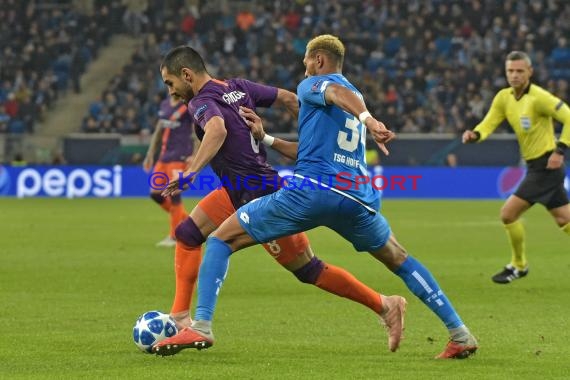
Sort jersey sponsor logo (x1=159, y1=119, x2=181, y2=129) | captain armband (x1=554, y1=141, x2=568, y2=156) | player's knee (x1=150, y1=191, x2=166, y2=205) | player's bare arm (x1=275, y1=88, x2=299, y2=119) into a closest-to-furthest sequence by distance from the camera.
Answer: player's bare arm (x1=275, y1=88, x2=299, y2=119) < captain armband (x1=554, y1=141, x2=568, y2=156) < player's knee (x1=150, y1=191, x2=166, y2=205) < jersey sponsor logo (x1=159, y1=119, x2=181, y2=129)

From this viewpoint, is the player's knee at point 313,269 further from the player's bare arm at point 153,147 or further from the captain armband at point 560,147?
the player's bare arm at point 153,147

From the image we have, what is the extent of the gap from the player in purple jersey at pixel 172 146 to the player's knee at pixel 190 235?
8.23m

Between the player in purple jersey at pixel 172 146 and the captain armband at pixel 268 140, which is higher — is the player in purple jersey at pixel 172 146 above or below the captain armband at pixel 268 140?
below

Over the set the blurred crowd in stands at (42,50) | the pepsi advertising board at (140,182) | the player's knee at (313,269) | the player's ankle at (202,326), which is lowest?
the pepsi advertising board at (140,182)

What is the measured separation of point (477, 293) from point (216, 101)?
4655 mm

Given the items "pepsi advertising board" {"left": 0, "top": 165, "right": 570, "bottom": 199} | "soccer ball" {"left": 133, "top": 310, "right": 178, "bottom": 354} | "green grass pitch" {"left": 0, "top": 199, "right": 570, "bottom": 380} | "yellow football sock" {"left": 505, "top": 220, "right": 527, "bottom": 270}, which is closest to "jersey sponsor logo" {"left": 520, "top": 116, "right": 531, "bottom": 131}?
"yellow football sock" {"left": 505, "top": 220, "right": 527, "bottom": 270}

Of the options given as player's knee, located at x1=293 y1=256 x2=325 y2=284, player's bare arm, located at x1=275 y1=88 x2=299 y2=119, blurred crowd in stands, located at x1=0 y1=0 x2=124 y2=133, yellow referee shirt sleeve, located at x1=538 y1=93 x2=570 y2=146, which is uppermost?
player's bare arm, located at x1=275 y1=88 x2=299 y2=119

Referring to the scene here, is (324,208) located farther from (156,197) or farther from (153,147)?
(153,147)

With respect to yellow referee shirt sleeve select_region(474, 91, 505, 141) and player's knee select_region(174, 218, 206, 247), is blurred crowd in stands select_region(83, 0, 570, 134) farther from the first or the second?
player's knee select_region(174, 218, 206, 247)

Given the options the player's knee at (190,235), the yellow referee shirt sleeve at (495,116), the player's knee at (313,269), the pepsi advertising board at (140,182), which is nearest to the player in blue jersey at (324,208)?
the player's knee at (313,269)

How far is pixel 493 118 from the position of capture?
13180 mm

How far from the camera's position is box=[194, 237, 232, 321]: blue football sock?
786 centimetres

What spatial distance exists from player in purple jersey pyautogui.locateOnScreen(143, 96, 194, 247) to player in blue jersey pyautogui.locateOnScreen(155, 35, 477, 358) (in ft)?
30.5

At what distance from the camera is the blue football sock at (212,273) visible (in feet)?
25.8
